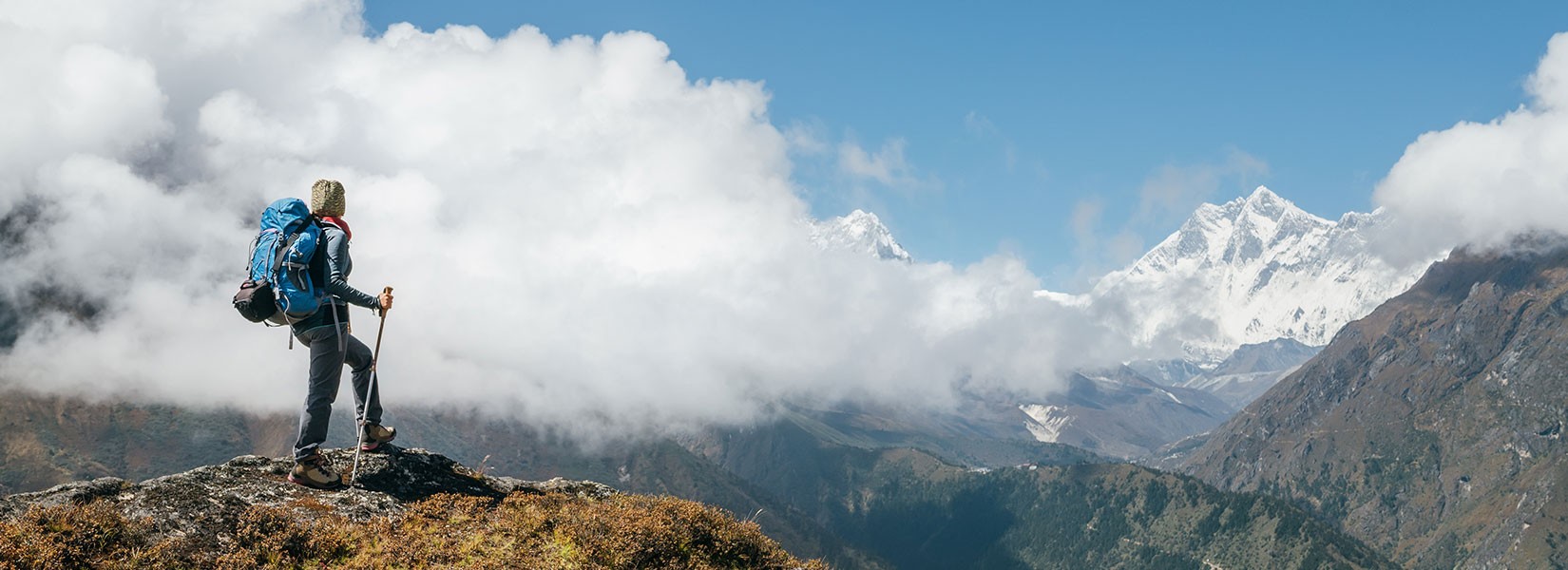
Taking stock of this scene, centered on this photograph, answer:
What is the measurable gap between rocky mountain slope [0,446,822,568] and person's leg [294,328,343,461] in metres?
0.88

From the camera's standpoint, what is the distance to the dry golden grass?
10336 mm

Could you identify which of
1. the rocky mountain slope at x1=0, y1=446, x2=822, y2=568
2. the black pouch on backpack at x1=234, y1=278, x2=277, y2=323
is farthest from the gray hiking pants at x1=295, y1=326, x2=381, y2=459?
the rocky mountain slope at x1=0, y1=446, x2=822, y2=568

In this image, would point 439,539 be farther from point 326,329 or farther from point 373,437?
point 326,329

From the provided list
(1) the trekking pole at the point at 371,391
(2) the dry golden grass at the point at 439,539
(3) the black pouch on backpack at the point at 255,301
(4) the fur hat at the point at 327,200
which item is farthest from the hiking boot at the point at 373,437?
(4) the fur hat at the point at 327,200

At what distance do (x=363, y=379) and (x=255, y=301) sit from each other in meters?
2.70

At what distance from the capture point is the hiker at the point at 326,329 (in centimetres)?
1453

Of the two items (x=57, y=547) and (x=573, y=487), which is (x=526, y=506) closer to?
(x=573, y=487)

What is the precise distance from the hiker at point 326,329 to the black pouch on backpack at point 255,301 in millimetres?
564

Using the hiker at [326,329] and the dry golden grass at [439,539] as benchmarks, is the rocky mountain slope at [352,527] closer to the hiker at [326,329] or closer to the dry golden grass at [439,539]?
the dry golden grass at [439,539]

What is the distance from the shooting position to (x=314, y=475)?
1439 cm

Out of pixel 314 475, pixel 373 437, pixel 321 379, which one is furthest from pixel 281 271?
pixel 373 437

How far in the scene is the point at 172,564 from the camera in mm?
10555

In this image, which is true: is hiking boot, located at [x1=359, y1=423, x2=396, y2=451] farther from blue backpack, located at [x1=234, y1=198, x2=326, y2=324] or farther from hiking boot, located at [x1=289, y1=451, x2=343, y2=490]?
blue backpack, located at [x1=234, y1=198, x2=326, y2=324]

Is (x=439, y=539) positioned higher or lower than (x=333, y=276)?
lower
